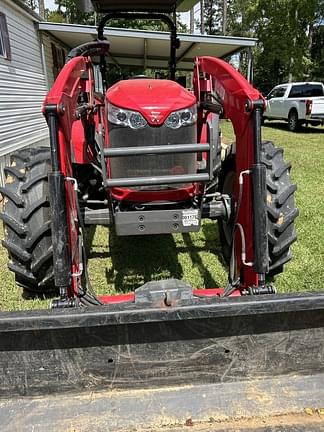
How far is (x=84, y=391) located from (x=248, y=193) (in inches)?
58.4

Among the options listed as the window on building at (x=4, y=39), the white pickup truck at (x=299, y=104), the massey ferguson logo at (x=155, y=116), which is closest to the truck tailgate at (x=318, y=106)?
the white pickup truck at (x=299, y=104)

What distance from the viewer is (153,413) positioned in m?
2.06

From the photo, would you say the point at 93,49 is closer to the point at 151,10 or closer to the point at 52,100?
the point at 151,10

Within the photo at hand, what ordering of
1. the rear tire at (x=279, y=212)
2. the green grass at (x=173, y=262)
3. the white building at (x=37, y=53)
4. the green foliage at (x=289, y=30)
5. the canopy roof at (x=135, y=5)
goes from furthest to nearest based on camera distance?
the green foliage at (x=289, y=30)
the white building at (x=37, y=53)
the green grass at (x=173, y=262)
the canopy roof at (x=135, y=5)
the rear tire at (x=279, y=212)

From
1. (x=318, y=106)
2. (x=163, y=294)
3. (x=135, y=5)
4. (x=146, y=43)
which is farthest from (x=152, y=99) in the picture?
(x=318, y=106)

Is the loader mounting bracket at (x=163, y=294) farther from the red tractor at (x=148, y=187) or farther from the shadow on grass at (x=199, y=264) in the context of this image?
the shadow on grass at (x=199, y=264)

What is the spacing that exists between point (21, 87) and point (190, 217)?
8.71 meters

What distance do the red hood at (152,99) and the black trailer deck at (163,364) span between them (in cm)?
145

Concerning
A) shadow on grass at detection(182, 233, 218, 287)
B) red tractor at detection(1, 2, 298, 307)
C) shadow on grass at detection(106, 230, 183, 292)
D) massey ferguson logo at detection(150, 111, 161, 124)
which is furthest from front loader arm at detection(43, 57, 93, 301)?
shadow on grass at detection(182, 233, 218, 287)

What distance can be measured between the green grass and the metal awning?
7.94 meters

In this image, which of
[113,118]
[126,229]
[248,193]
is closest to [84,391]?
[126,229]

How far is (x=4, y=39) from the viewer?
9.30 metres

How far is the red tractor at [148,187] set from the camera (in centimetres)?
252

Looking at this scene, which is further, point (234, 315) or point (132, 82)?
point (132, 82)
